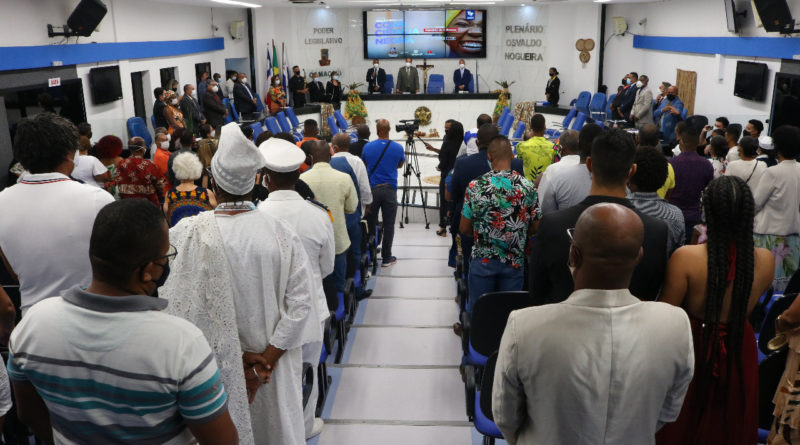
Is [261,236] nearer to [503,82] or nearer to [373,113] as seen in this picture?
[373,113]

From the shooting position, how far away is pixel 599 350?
1523 millimetres

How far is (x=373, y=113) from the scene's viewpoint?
17.9m

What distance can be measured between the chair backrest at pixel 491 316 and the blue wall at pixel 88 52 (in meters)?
7.60

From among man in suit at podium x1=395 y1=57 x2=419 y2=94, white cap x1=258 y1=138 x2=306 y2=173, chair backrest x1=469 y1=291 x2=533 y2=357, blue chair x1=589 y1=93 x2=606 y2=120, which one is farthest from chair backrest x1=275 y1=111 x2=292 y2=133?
chair backrest x1=469 y1=291 x2=533 y2=357

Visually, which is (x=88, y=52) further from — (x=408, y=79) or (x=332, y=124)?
(x=408, y=79)

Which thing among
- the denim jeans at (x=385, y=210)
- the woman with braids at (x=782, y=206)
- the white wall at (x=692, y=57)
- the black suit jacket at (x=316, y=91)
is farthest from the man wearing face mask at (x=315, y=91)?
the woman with braids at (x=782, y=206)

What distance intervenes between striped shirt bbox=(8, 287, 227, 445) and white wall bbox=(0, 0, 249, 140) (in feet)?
27.2

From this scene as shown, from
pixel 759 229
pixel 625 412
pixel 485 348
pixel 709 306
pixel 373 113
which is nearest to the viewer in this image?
pixel 625 412

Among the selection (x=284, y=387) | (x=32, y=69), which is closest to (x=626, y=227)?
(x=284, y=387)

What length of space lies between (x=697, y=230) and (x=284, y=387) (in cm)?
203

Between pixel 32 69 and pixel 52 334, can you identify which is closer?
pixel 52 334

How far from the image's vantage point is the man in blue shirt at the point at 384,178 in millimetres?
6266

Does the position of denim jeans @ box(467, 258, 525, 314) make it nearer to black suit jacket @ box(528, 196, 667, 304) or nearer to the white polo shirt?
black suit jacket @ box(528, 196, 667, 304)

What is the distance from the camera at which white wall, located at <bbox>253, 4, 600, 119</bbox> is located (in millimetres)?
17688
